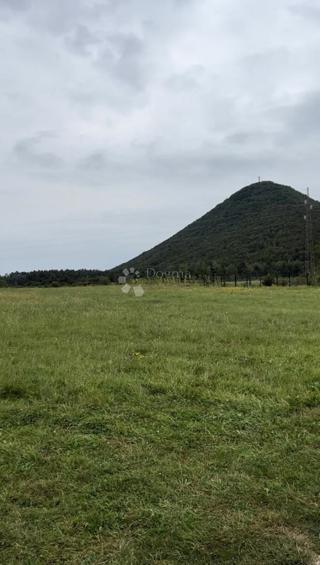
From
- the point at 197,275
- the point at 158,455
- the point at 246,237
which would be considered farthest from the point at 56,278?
the point at 158,455

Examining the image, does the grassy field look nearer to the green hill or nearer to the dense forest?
the dense forest

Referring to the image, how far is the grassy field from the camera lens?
2.86m

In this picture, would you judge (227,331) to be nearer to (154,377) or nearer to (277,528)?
(154,377)

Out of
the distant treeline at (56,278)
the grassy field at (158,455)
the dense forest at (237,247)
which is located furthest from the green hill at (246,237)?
the grassy field at (158,455)

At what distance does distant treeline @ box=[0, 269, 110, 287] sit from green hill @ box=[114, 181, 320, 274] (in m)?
7.23

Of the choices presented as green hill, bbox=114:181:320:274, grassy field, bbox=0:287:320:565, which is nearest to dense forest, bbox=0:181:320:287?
green hill, bbox=114:181:320:274

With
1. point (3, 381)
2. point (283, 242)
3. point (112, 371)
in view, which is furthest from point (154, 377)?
point (283, 242)

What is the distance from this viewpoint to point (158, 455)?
13.2 feet

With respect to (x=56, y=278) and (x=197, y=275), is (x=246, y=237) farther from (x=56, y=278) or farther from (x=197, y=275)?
(x=56, y=278)

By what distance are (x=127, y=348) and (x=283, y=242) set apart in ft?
182

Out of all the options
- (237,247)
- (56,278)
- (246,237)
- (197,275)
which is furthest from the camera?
(246,237)

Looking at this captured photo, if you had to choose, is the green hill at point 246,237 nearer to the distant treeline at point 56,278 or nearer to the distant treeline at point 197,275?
the distant treeline at point 197,275

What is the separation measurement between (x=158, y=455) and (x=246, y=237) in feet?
223

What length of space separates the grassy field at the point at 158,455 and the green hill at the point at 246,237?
44.9 meters
